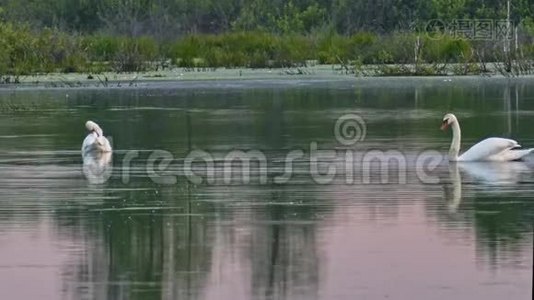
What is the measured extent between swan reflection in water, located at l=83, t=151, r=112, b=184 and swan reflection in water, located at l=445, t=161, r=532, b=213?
12.0ft

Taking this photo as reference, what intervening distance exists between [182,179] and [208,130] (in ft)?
24.7

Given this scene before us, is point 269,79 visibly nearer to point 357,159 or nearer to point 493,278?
point 357,159

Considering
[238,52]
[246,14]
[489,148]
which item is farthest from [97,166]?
[246,14]

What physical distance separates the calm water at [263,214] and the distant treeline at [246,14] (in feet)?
100

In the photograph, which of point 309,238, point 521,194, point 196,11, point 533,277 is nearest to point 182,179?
point 521,194

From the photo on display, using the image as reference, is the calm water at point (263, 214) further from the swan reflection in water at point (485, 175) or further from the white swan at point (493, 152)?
the white swan at point (493, 152)

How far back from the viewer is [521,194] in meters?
15.6

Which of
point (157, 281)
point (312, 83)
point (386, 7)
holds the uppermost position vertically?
point (386, 7)

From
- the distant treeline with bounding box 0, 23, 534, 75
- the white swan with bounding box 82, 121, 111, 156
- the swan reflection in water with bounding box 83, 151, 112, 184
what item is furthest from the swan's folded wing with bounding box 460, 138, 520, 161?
the distant treeline with bounding box 0, 23, 534, 75

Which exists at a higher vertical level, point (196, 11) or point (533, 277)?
point (196, 11)

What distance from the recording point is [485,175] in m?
17.8

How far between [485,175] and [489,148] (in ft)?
4.40

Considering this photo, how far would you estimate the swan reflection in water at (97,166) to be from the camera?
18250mm

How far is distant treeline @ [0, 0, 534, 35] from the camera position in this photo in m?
57.5
